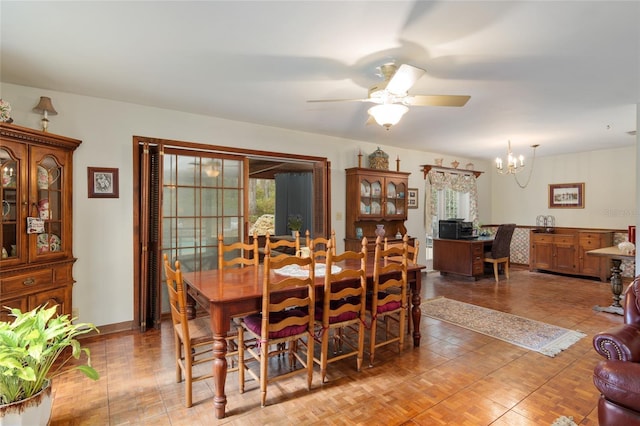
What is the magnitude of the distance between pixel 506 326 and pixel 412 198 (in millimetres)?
3108

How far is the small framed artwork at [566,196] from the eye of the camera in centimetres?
650

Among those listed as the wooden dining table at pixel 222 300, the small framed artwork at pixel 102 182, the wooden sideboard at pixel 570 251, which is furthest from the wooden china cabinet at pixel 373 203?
the small framed artwork at pixel 102 182

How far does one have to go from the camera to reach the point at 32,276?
106 inches

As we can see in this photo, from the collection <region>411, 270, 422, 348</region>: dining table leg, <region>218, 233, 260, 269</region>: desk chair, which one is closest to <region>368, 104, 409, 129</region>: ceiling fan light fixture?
<region>411, 270, 422, 348</region>: dining table leg

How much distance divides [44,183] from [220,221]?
173 centimetres

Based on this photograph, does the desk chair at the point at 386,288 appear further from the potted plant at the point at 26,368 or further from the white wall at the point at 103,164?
the white wall at the point at 103,164

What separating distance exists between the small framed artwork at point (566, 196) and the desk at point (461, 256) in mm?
1895

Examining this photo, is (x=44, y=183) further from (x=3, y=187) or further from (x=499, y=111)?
(x=499, y=111)

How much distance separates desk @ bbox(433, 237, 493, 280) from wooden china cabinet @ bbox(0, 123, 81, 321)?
5559 mm

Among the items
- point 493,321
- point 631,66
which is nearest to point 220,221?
point 493,321

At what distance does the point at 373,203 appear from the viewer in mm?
5504

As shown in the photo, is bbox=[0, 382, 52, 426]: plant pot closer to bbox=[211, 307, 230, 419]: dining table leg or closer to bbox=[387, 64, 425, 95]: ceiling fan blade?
bbox=[211, 307, 230, 419]: dining table leg

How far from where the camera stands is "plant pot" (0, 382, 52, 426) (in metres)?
1.66

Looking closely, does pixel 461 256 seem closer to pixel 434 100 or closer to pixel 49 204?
pixel 434 100
